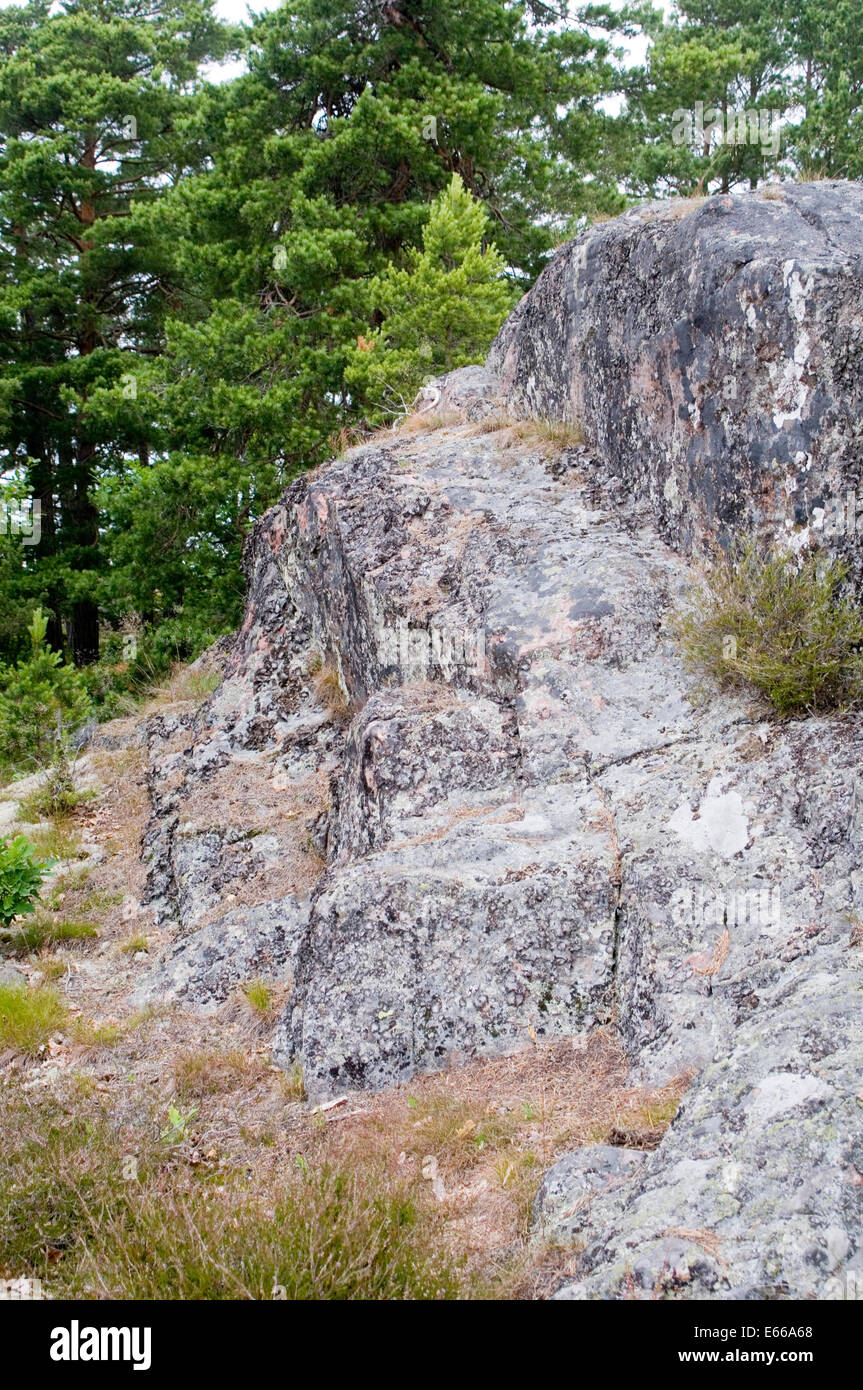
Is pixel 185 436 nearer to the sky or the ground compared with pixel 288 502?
nearer to the sky

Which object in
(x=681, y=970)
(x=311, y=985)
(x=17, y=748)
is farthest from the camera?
(x=17, y=748)

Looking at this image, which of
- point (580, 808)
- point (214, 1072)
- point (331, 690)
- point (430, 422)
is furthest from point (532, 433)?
point (214, 1072)

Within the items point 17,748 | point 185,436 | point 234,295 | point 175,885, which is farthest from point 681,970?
point 234,295

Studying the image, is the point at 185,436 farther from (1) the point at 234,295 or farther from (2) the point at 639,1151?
(2) the point at 639,1151

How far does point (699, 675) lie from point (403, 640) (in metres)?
2.59

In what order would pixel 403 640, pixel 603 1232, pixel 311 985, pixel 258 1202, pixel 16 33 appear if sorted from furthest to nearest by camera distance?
pixel 16 33, pixel 403 640, pixel 311 985, pixel 258 1202, pixel 603 1232

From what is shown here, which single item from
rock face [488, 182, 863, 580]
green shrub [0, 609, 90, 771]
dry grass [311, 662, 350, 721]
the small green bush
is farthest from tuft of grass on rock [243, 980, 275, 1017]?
green shrub [0, 609, 90, 771]

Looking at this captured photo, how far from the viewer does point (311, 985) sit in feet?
19.7

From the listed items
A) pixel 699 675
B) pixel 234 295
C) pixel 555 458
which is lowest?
pixel 699 675

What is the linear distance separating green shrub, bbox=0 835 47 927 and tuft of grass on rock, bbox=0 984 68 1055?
99cm

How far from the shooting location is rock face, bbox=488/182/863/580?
6.43 metres

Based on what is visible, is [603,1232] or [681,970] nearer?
[603,1232]

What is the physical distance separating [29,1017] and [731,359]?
665 cm

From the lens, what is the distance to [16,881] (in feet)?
27.8
